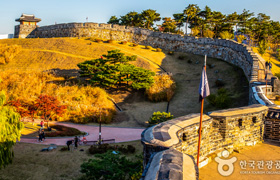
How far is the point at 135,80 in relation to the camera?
106 ft

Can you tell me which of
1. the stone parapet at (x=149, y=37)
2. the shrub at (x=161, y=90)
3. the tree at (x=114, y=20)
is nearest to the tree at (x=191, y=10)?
the stone parapet at (x=149, y=37)

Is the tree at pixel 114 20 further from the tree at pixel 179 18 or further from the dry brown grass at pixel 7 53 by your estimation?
the dry brown grass at pixel 7 53

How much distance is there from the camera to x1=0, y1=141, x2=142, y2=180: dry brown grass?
41.1ft

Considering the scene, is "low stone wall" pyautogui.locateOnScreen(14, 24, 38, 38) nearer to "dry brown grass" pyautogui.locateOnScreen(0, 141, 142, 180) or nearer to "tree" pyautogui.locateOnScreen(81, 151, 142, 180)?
"dry brown grass" pyautogui.locateOnScreen(0, 141, 142, 180)

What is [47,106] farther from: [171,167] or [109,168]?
[171,167]

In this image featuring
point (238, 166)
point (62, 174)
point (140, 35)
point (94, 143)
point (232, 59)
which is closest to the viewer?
point (238, 166)

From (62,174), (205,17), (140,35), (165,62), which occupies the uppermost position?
(205,17)

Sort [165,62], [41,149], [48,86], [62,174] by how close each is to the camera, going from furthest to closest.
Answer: [165,62] < [48,86] < [41,149] < [62,174]

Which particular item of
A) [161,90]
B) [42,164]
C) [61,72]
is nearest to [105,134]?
[42,164]

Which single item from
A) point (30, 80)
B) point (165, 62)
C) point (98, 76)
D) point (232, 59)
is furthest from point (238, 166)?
point (165, 62)

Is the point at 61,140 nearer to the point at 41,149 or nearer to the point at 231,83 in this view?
the point at 41,149

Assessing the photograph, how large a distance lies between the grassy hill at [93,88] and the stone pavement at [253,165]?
13.5m

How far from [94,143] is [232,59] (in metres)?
28.1

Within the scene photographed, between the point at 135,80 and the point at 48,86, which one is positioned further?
the point at 135,80
